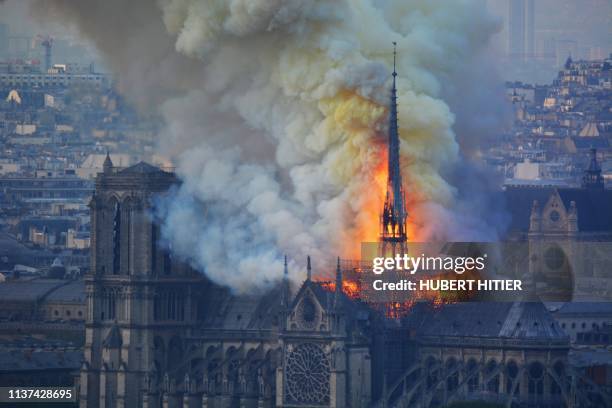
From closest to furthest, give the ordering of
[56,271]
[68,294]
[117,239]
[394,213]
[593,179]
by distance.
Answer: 1. [394,213]
2. [117,239]
3. [68,294]
4. [56,271]
5. [593,179]

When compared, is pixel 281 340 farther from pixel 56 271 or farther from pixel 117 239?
pixel 56 271

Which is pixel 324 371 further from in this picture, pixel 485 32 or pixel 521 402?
pixel 485 32

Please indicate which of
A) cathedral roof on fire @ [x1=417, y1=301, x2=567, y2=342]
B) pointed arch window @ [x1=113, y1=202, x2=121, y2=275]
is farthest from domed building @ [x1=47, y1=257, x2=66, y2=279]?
cathedral roof on fire @ [x1=417, y1=301, x2=567, y2=342]

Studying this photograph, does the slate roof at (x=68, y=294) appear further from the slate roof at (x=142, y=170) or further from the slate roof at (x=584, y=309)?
the slate roof at (x=584, y=309)

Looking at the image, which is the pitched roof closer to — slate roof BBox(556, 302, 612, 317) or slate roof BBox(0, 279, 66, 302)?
slate roof BBox(556, 302, 612, 317)

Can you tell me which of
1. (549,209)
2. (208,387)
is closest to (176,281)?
(208,387)

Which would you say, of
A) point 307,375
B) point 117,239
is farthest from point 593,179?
point 307,375

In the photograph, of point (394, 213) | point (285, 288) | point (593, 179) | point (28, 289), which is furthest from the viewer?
point (593, 179)
